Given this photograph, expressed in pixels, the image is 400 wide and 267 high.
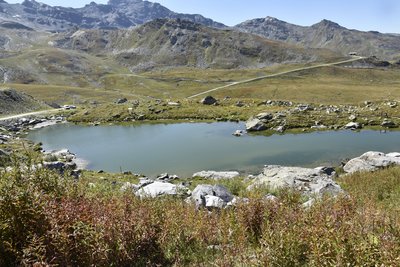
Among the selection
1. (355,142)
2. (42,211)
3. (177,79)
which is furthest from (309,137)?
(177,79)

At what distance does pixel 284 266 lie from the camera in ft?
26.6

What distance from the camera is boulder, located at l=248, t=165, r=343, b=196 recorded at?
826 inches

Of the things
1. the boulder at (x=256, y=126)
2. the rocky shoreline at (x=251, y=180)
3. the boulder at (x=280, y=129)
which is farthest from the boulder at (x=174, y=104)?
the rocky shoreline at (x=251, y=180)

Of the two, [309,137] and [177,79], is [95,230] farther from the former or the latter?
[177,79]

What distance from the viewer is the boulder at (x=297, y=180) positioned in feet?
68.8

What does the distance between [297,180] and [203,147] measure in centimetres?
2728

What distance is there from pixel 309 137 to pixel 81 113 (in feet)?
189

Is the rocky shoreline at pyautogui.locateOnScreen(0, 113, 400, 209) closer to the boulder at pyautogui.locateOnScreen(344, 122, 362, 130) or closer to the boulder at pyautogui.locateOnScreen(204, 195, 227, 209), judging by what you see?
the boulder at pyautogui.locateOnScreen(204, 195, 227, 209)

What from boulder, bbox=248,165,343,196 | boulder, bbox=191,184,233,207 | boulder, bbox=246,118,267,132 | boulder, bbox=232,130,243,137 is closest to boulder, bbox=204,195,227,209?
boulder, bbox=191,184,233,207

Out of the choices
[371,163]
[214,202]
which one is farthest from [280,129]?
[214,202]

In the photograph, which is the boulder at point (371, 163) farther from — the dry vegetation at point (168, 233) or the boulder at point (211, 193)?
the dry vegetation at point (168, 233)

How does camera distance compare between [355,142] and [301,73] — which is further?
[301,73]

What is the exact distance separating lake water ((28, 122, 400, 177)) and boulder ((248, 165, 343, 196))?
8.69m

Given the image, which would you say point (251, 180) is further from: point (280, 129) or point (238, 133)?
point (280, 129)
